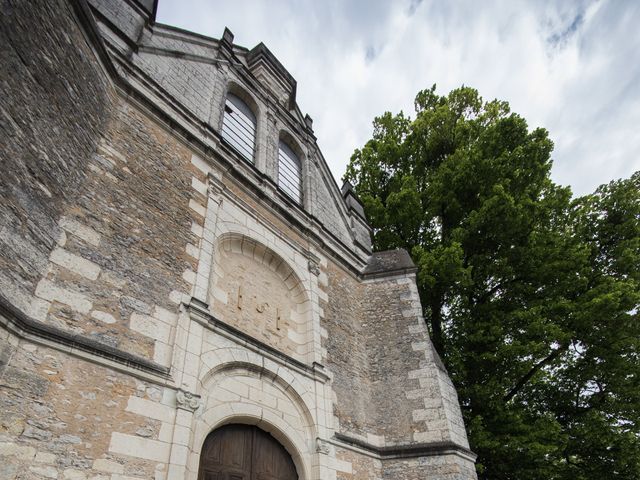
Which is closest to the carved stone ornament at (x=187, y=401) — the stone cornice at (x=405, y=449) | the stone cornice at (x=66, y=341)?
the stone cornice at (x=66, y=341)

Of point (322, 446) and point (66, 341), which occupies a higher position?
point (66, 341)

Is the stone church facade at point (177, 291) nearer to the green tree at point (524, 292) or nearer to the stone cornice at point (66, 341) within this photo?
the stone cornice at point (66, 341)

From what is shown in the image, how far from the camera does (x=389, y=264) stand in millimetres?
9742

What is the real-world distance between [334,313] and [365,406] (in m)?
1.73

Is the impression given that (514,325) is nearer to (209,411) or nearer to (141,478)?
(209,411)

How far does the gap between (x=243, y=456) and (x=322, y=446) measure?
1222 mm

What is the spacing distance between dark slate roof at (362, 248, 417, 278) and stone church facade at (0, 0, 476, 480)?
50 millimetres

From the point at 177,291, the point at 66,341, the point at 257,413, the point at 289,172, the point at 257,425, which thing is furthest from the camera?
→ the point at 289,172

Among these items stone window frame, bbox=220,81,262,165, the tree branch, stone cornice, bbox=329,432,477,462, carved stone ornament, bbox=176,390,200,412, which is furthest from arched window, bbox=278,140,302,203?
the tree branch

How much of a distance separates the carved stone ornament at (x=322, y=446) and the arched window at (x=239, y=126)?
5.07 m

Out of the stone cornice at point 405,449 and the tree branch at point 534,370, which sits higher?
the tree branch at point 534,370

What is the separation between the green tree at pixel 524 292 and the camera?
8.17 metres

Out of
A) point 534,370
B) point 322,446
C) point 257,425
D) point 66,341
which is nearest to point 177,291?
point 66,341

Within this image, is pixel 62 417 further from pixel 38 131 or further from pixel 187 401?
pixel 38 131
